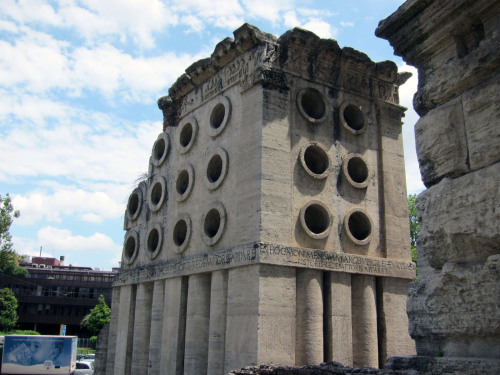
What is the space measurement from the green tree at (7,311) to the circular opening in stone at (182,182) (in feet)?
118

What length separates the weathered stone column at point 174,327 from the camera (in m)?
14.5

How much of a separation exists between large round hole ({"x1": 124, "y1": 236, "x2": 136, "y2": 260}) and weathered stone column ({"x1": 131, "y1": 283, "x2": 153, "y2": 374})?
179 centimetres

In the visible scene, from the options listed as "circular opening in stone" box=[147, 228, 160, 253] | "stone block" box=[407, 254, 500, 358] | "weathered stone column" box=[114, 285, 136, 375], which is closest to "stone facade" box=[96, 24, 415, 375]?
"weathered stone column" box=[114, 285, 136, 375]

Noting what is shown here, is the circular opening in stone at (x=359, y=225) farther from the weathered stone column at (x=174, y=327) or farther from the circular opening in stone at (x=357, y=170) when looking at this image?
the weathered stone column at (x=174, y=327)

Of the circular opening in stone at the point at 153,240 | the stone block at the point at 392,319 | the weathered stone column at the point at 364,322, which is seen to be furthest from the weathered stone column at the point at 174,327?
the stone block at the point at 392,319

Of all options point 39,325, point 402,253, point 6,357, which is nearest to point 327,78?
point 402,253

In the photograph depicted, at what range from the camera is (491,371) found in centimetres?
336


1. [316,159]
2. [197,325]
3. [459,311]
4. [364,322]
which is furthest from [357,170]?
[459,311]

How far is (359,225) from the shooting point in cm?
1442

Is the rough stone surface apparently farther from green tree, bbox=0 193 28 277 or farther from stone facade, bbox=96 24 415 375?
green tree, bbox=0 193 28 277

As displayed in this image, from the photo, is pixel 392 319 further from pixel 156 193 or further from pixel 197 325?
pixel 156 193

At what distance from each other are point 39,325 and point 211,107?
2097 inches

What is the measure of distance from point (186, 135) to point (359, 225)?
250 inches

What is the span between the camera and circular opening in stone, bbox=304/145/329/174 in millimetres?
13820
